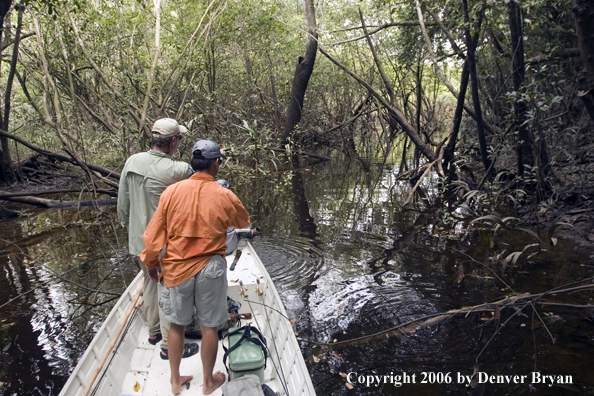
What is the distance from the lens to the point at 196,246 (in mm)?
2682

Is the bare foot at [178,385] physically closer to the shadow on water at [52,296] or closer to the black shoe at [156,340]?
the black shoe at [156,340]

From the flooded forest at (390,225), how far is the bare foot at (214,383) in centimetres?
88

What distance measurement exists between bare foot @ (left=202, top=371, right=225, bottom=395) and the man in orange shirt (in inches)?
6.1

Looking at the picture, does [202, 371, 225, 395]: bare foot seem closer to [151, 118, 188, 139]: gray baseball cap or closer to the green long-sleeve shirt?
the green long-sleeve shirt

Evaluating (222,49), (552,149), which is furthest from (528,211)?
(222,49)

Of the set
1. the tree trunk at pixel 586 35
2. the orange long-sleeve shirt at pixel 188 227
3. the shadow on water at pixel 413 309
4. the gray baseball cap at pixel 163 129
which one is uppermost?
the tree trunk at pixel 586 35

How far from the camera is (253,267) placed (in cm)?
490

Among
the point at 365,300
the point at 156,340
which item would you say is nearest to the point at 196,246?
the point at 156,340

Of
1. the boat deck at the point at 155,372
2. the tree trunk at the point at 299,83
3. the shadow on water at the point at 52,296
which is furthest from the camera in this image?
the tree trunk at the point at 299,83

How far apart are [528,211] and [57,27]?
936cm

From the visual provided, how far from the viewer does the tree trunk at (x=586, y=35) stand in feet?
12.5

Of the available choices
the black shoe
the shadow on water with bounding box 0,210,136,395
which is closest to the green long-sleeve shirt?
the black shoe

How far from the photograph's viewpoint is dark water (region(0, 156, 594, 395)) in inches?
144

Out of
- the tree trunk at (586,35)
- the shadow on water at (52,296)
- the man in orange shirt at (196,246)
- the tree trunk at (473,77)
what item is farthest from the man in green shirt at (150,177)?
the tree trunk at (473,77)
